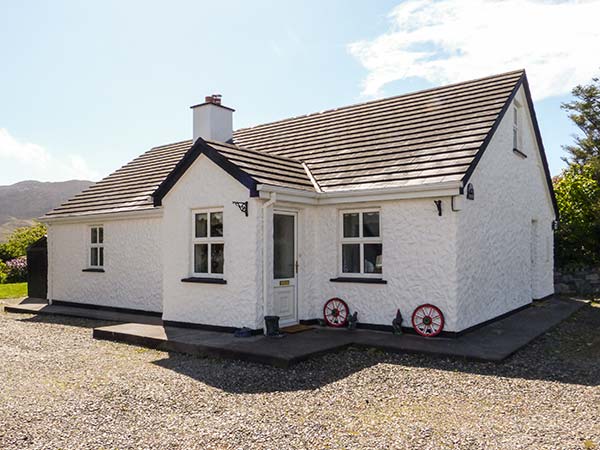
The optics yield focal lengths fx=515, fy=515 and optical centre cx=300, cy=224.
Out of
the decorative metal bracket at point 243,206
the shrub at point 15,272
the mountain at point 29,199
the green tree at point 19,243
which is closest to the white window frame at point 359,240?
the decorative metal bracket at point 243,206

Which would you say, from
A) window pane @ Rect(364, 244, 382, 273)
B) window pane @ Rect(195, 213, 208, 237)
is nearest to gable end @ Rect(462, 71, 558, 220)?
window pane @ Rect(364, 244, 382, 273)

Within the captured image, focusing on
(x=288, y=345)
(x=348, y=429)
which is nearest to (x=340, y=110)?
(x=288, y=345)

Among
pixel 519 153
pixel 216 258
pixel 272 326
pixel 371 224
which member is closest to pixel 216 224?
pixel 216 258

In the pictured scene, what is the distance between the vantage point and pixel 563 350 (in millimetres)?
8672

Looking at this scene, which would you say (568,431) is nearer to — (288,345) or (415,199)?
(288,345)

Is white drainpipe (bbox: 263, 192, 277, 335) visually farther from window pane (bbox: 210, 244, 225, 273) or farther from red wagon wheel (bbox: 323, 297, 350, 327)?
red wagon wheel (bbox: 323, 297, 350, 327)

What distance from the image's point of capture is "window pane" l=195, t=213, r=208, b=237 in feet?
34.5

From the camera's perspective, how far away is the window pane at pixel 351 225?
413 inches

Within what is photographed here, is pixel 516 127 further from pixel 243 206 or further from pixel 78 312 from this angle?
pixel 78 312

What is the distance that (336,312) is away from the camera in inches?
409

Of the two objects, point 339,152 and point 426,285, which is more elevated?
point 339,152

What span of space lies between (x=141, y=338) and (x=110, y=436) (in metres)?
4.72

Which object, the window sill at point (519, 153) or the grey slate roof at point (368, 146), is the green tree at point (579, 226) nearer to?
the window sill at point (519, 153)

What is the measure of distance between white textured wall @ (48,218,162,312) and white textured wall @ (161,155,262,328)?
7.61ft
